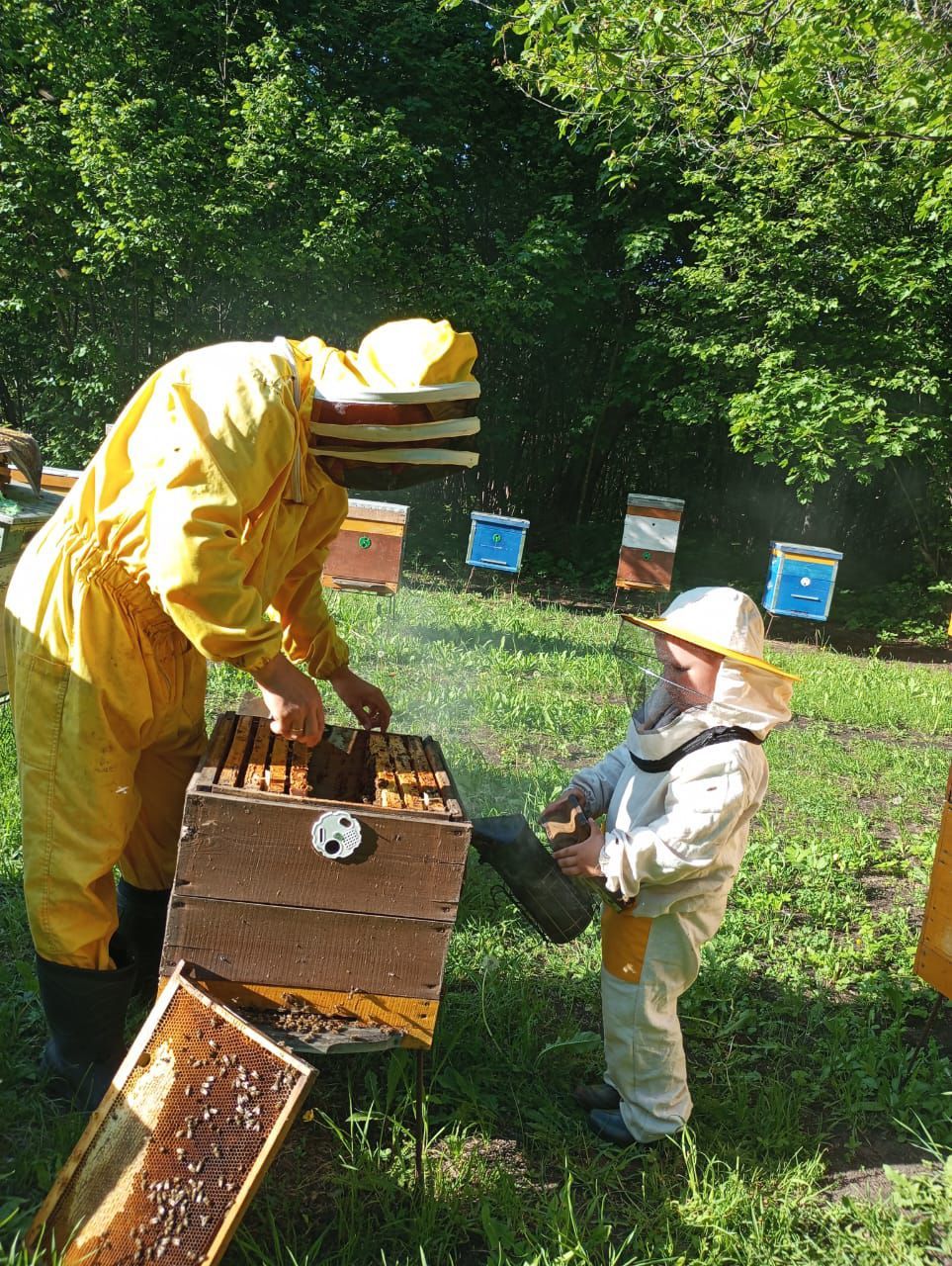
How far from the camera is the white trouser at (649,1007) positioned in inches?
95.3

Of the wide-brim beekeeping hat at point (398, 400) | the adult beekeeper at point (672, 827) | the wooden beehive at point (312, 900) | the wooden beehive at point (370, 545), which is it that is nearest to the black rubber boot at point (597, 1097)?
the adult beekeeper at point (672, 827)

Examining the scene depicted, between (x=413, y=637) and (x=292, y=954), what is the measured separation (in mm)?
5320

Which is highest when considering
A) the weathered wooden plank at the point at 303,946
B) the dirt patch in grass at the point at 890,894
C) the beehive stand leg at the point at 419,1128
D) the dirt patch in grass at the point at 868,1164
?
the weathered wooden plank at the point at 303,946

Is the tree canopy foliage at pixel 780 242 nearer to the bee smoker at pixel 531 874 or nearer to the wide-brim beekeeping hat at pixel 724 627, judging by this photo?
the wide-brim beekeeping hat at pixel 724 627

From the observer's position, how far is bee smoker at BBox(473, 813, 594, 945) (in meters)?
2.35

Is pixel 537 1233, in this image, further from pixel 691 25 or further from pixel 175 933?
pixel 691 25

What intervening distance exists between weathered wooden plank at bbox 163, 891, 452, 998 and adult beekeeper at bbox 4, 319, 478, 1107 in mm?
350

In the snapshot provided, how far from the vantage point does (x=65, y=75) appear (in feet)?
35.4

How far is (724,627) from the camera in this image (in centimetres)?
235

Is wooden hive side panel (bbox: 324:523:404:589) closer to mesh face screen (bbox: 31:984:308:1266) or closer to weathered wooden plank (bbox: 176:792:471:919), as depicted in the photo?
weathered wooden plank (bbox: 176:792:471:919)

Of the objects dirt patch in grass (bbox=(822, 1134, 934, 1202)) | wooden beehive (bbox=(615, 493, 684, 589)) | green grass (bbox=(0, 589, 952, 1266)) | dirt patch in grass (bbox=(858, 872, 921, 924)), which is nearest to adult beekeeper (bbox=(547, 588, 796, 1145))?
green grass (bbox=(0, 589, 952, 1266))

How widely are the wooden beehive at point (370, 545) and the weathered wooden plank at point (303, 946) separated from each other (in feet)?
18.7

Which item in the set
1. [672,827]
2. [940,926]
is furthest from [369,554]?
[672,827]

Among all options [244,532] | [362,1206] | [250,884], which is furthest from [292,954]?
[244,532]
